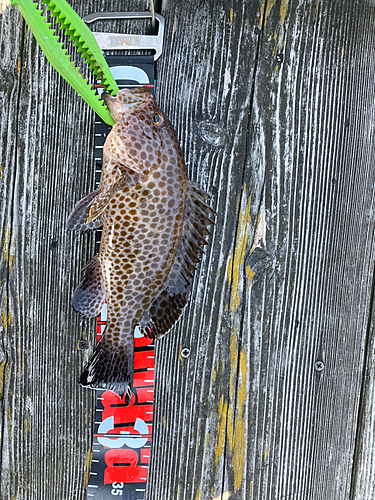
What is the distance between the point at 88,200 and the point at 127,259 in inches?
13.6

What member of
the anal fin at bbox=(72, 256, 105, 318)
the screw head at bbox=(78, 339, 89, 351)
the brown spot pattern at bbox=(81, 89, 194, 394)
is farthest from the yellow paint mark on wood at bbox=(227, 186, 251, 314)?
the screw head at bbox=(78, 339, 89, 351)

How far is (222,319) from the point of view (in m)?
1.92

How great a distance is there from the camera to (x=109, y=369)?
1.63m

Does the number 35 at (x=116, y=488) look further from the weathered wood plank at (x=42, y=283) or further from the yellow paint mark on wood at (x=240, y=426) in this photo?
the yellow paint mark on wood at (x=240, y=426)

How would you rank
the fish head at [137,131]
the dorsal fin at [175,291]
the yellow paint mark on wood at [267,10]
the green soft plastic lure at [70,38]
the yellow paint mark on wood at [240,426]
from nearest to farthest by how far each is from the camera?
the green soft plastic lure at [70,38]
the fish head at [137,131]
the dorsal fin at [175,291]
the yellow paint mark on wood at [267,10]
the yellow paint mark on wood at [240,426]

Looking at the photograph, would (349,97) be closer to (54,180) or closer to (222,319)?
(222,319)

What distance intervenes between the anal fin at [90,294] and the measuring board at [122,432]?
0.65 feet

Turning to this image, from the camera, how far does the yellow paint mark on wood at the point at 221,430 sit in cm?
192

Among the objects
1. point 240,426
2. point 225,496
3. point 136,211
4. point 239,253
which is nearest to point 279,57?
point 239,253

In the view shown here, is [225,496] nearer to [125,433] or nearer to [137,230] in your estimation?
[125,433]

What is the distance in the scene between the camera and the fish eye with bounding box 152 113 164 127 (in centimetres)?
154

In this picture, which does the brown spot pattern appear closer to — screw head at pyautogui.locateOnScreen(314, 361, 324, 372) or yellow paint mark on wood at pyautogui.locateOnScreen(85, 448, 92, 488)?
yellow paint mark on wood at pyautogui.locateOnScreen(85, 448, 92, 488)

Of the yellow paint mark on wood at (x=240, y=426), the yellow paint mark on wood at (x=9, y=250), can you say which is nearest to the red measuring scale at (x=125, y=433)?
the yellow paint mark on wood at (x=240, y=426)

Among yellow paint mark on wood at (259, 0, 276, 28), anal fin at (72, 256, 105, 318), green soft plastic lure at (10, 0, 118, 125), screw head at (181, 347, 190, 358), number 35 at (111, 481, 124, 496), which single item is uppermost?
yellow paint mark on wood at (259, 0, 276, 28)
